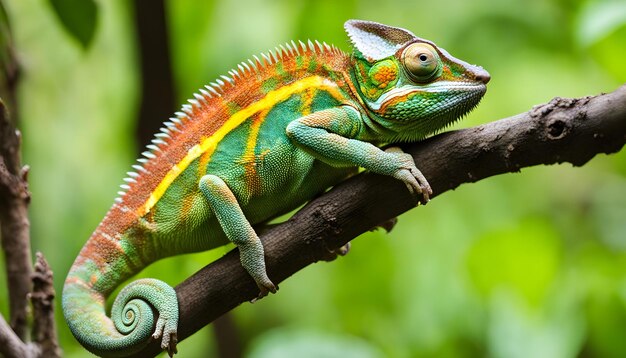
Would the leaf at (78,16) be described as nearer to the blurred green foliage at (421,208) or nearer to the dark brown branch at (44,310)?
the blurred green foliage at (421,208)

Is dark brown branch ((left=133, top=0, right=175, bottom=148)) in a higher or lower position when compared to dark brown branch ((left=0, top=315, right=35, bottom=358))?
higher

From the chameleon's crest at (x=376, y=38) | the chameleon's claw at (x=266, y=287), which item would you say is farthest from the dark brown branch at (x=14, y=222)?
the chameleon's crest at (x=376, y=38)

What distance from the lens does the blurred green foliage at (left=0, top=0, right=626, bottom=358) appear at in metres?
3.36

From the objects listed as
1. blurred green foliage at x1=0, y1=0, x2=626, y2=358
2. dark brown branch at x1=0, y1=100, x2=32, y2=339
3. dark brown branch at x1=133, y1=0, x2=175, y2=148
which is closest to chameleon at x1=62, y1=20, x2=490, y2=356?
dark brown branch at x1=0, y1=100, x2=32, y2=339

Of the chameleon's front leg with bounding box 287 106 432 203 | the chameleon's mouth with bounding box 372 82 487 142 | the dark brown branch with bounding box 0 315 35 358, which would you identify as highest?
the chameleon's mouth with bounding box 372 82 487 142

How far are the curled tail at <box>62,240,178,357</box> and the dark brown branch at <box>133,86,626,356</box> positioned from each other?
0.06m

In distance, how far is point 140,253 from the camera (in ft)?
7.34

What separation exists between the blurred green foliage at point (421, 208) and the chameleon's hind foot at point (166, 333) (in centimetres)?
93

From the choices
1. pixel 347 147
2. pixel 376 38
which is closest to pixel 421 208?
pixel 376 38

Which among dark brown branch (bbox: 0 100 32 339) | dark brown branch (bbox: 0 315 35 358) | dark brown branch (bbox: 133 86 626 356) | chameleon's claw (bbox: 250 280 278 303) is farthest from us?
dark brown branch (bbox: 0 100 32 339)

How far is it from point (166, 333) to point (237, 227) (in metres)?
0.36

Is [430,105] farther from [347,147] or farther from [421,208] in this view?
[421,208]

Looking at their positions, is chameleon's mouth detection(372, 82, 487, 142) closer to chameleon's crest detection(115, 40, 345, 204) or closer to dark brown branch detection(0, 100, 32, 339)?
chameleon's crest detection(115, 40, 345, 204)

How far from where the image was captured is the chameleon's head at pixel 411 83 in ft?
6.88
